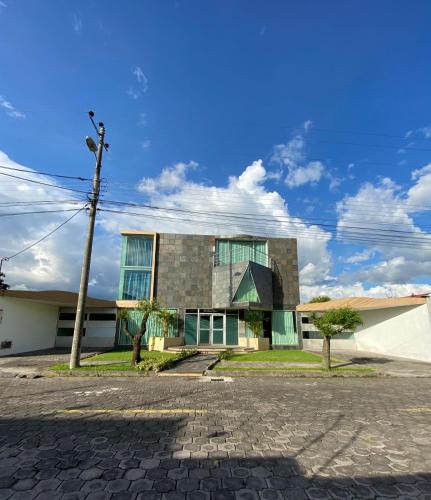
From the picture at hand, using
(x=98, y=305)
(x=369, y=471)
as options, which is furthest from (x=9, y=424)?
(x=98, y=305)

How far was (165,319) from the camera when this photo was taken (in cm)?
2300

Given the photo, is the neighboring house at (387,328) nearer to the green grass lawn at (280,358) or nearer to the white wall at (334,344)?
the white wall at (334,344)

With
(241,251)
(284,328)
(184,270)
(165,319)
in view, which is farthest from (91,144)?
(284,328)

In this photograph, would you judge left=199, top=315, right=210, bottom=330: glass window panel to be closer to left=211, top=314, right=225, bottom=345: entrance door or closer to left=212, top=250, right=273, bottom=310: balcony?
left=211, top=314, right=225, bottom=345: entrance door

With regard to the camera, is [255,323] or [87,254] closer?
[87,254]

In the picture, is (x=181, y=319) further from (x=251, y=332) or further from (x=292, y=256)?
(x=292, y=256)

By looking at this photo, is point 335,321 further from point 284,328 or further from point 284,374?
point 284,328

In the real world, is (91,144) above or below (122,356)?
above

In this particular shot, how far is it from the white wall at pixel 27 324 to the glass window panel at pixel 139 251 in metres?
6.90

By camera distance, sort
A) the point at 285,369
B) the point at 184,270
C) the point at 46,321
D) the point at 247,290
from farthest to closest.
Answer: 1. the point at 184,270
2. the point at 247,290
3. the point at 46,321
4. the point at 285,369

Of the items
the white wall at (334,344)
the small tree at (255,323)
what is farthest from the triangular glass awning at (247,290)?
the white wall at (334,344)

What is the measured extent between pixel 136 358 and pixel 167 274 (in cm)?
1205

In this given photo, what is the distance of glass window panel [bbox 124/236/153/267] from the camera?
81.5ft

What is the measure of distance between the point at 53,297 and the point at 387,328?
22.3m
